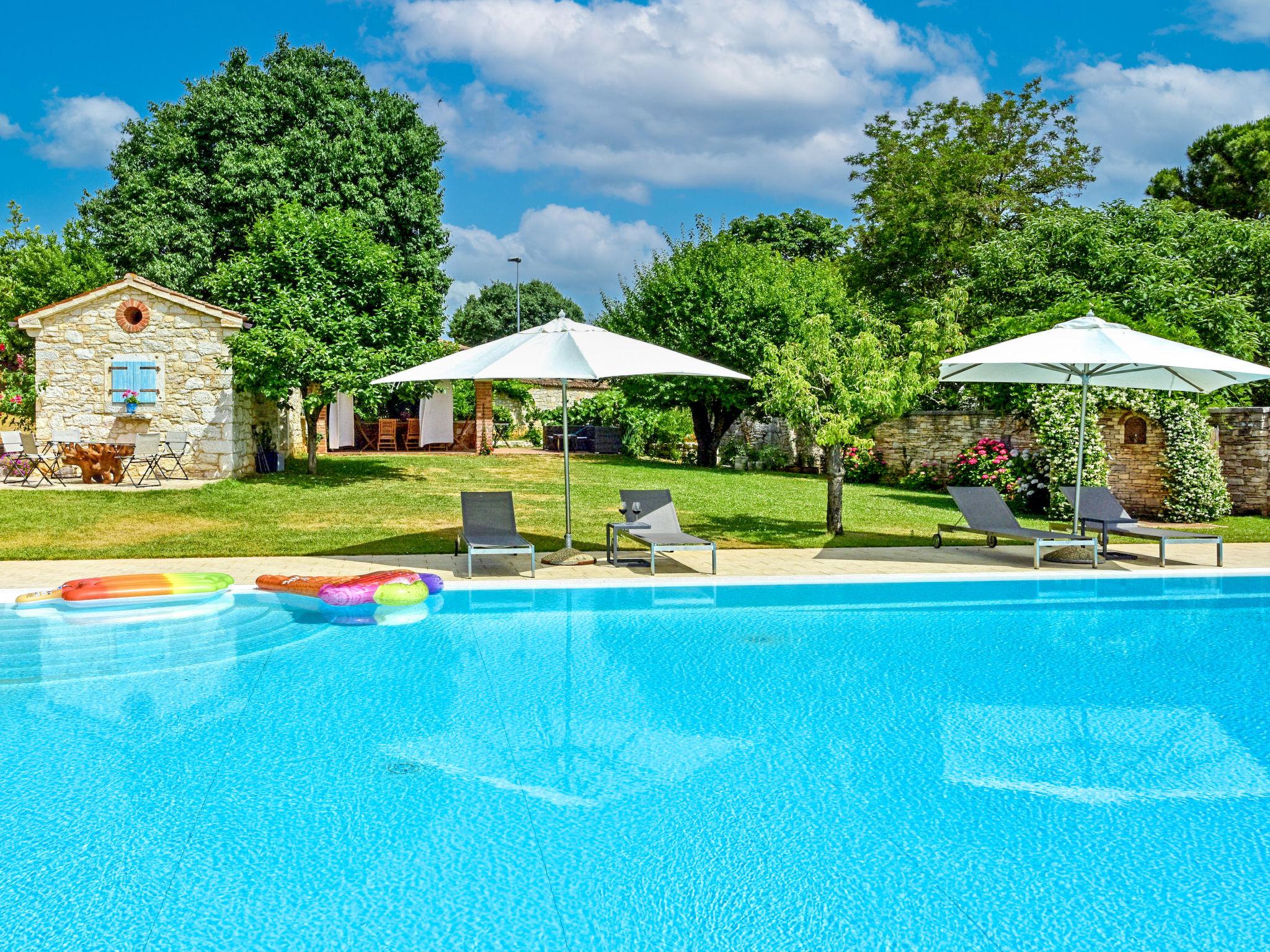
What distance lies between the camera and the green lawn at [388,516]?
38.5 ft

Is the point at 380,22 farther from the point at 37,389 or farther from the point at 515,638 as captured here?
the point at 515,638

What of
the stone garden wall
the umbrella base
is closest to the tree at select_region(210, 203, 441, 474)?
the umbrella base

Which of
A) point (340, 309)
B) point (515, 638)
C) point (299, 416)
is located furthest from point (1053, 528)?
point (299, 416)

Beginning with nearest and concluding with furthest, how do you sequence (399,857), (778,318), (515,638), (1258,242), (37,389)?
(399,857) < (515,638) < (37,389) < (1258,242) < (778,318)

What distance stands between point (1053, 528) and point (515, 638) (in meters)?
9.57

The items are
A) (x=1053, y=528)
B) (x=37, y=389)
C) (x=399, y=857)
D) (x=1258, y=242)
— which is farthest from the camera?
(x=1258, y=242)

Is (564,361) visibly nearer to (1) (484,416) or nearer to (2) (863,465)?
(2) (863,465)

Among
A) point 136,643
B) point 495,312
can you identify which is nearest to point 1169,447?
point 136,643

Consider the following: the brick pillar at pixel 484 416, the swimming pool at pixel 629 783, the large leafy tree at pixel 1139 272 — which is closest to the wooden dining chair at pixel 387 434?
the brick pillar at pixel 484 416

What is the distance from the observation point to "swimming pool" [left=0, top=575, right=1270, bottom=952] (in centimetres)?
347

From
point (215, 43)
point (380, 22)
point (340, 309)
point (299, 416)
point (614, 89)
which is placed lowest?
point (299, 416)

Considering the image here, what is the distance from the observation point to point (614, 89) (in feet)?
56.2

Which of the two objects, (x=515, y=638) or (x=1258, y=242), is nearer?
(x=515, y=638)

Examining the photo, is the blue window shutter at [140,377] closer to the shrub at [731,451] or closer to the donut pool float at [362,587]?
the donut pool float at [362,587]
